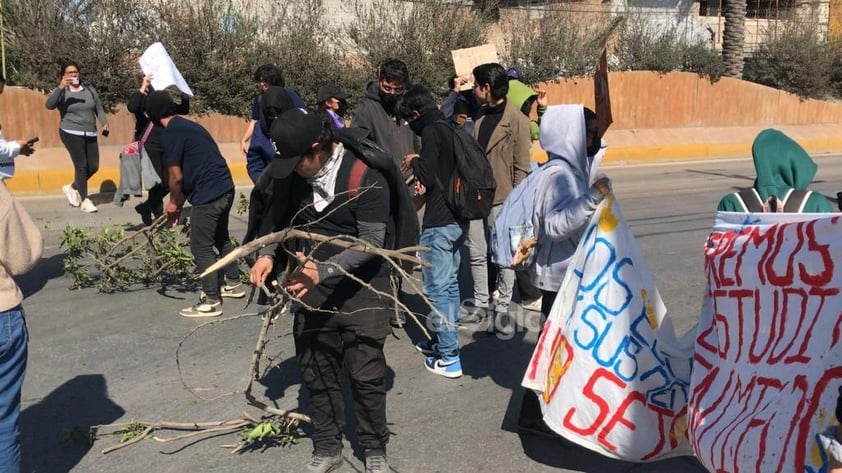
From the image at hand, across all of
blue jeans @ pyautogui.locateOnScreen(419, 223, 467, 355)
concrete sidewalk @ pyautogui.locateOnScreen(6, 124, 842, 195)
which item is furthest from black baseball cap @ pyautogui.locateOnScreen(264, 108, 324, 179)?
concrete sidewalk @ pyautogui.locateOnScreen(6, 124, 842, 195)

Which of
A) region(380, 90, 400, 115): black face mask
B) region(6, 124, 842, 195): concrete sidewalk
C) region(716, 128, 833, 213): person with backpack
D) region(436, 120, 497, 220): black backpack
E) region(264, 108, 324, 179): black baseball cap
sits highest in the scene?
region(264, 108, 324, 179): black baseball cap

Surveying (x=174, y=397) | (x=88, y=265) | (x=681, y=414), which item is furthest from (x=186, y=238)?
(x=681, y=414)

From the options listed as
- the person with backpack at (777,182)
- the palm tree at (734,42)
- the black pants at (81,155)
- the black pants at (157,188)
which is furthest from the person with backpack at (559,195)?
the palm tree at (734,42)

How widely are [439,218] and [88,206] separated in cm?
761

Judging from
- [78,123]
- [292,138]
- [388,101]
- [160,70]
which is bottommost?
[78,123]

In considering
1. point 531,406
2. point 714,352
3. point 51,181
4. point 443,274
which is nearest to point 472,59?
point 443,274

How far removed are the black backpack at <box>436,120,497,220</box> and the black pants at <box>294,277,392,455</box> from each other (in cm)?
124

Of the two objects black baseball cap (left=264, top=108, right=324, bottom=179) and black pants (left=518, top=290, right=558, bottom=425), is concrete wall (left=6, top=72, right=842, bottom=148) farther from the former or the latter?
black baseball cap (left=264, top=108, right=324, bottom=179)

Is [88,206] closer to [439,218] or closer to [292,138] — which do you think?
[439,218]

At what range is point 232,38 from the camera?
1667cm

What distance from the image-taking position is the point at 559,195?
3.87m

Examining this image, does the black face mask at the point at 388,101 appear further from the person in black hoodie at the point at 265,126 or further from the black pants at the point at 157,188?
the black pants at the point at 157,188

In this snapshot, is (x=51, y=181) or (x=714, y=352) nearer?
(x=714, y=352)

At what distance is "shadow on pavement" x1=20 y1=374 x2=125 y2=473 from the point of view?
3.95 metres
